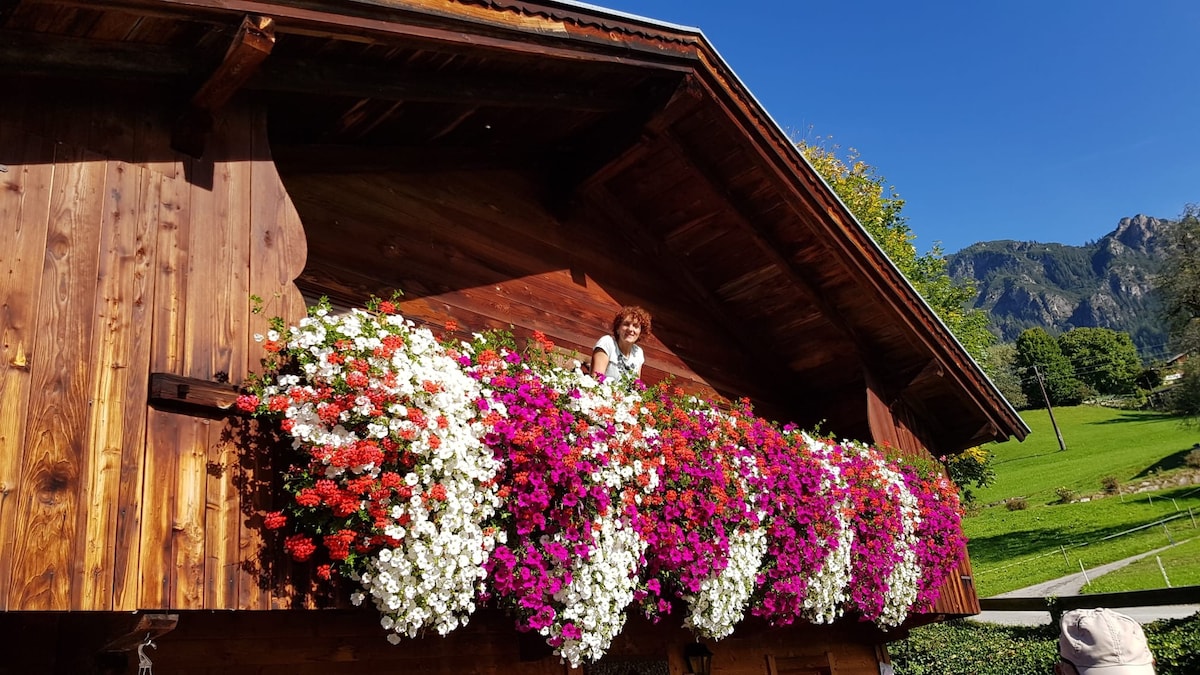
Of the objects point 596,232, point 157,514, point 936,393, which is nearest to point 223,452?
point 157,514

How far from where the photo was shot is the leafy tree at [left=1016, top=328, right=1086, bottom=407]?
90.7 meters

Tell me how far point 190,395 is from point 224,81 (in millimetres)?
1615

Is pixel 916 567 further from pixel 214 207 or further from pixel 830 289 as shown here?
pixel 214 207

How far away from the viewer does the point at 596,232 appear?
8.99m

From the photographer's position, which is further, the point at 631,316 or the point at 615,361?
the point at 631,316

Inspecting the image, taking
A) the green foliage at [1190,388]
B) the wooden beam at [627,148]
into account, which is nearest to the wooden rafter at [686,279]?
the wooden beam at [627,148]

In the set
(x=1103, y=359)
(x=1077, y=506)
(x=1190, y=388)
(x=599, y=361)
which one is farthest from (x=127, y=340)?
(x=1103, y=359)

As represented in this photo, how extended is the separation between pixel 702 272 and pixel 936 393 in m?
3.55

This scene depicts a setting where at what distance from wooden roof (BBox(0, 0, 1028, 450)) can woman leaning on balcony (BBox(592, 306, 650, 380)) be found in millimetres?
1524

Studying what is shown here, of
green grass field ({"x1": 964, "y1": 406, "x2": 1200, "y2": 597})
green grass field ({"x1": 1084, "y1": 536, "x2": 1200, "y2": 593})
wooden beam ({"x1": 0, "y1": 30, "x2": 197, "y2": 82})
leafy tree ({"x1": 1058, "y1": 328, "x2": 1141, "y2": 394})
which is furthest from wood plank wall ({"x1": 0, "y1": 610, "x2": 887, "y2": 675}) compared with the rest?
leafy tree ({"x1": 1058, "y1": 328, "x2": 1141, "y2": 394})

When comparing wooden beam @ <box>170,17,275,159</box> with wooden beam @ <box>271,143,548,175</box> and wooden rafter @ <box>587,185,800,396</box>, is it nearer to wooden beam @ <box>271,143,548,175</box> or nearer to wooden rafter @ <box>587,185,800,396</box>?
wooden beam @ <box>271,143,548,175</box>

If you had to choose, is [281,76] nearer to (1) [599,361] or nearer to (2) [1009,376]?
(1) [599,361]

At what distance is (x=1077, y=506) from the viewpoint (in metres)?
41.3

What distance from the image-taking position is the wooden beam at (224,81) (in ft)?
14.8
